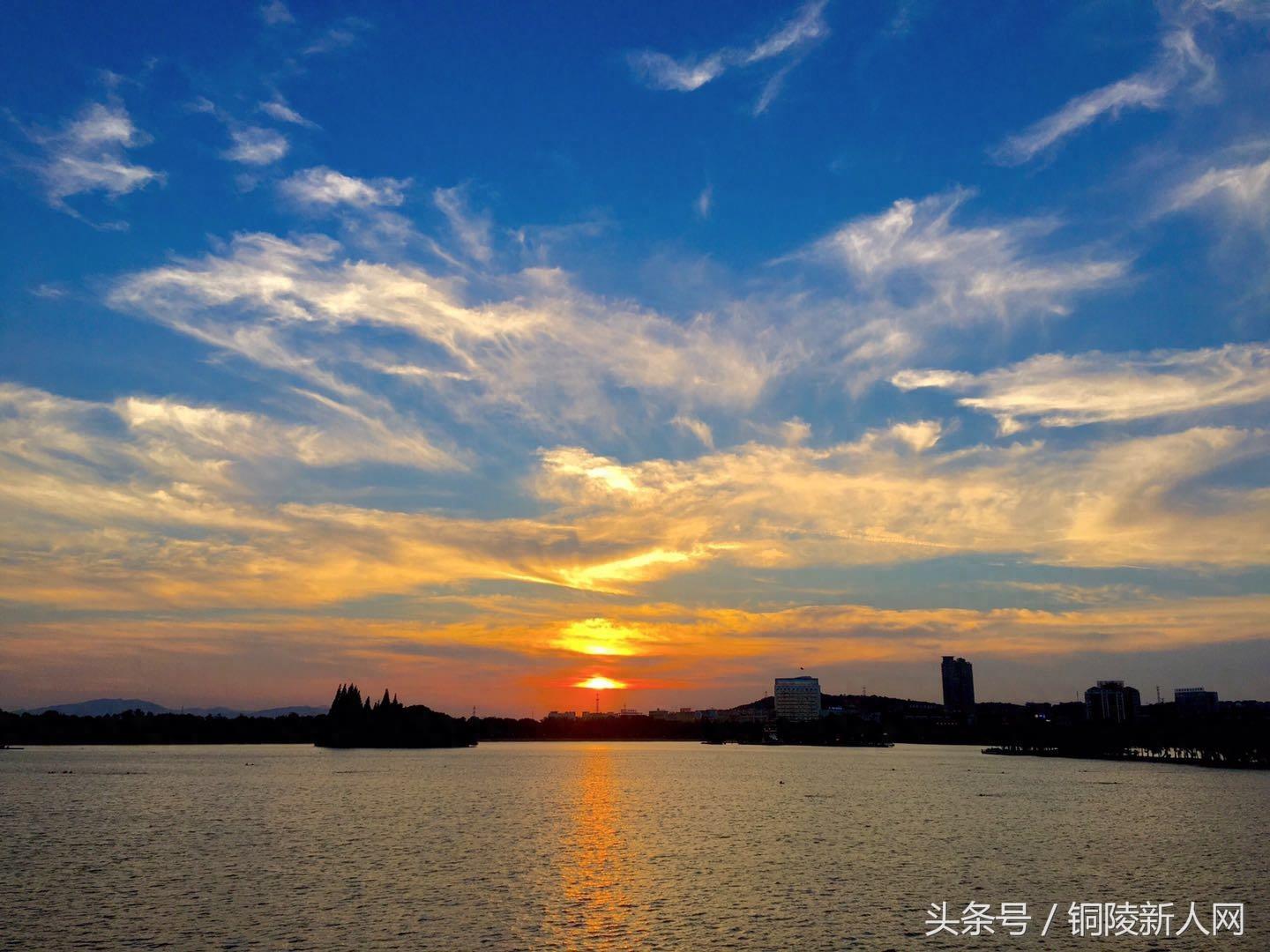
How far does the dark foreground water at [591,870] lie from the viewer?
188 feet

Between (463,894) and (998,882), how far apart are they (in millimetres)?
41174

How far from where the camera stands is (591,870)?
82.4 metres

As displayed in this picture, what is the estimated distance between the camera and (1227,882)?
7569 centimetres

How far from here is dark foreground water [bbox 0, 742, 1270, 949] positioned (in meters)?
57.2

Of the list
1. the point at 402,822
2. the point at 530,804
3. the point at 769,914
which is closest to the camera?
the point at 769,914

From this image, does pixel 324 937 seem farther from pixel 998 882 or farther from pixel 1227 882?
pixel 1227 882

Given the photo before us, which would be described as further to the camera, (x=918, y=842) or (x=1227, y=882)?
(x=918, y=842)

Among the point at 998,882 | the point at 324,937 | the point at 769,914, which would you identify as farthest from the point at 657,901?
the point at 998,882

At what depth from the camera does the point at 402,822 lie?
117750mm

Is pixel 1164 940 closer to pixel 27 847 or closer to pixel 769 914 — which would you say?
pixel 769 914

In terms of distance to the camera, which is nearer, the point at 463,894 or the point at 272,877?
the point at 463,894

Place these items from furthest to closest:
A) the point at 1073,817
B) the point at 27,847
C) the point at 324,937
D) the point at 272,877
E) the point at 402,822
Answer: the point at 1073,817
the point at 402,822
the point at 27,847
the point at 272,877
the point at 324,937

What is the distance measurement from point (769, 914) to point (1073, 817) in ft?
281

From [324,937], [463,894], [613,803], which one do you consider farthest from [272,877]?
[613,803]
